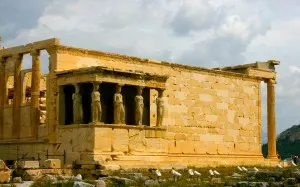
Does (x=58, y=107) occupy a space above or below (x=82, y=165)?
above

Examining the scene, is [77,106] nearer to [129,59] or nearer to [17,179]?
[129,59]

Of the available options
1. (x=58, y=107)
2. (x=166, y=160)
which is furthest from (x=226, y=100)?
(x=58, y=107)

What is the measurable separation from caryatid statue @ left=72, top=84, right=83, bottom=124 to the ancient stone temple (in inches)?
1.4

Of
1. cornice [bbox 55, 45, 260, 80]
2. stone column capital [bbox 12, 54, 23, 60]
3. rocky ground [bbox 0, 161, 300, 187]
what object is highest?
stone column capital [bbox 12, 54, 23, 60]

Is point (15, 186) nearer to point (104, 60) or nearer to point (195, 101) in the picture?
point (104, 60)

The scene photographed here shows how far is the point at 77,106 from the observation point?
2455cm

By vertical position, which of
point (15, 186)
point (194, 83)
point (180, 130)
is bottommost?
point (15, 186)

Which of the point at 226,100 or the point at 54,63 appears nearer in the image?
the point at 54,63

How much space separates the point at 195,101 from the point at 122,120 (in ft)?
20.0

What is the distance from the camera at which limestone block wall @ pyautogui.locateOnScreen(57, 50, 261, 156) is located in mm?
27625

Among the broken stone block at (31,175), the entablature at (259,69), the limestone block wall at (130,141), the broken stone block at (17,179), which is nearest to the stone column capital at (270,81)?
the entablature at (259,69)

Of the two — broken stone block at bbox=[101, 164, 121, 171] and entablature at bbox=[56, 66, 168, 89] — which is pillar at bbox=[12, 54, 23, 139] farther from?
broken stone block at bbox=[101, 164, 121, 171]

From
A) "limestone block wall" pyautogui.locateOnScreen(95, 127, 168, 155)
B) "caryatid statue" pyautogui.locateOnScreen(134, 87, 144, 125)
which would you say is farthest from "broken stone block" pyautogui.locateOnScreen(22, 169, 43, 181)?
"caryatid statue" pyautogui.locateOnScreen(134, 87, 144, 125)

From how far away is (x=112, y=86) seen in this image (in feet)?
83.9
